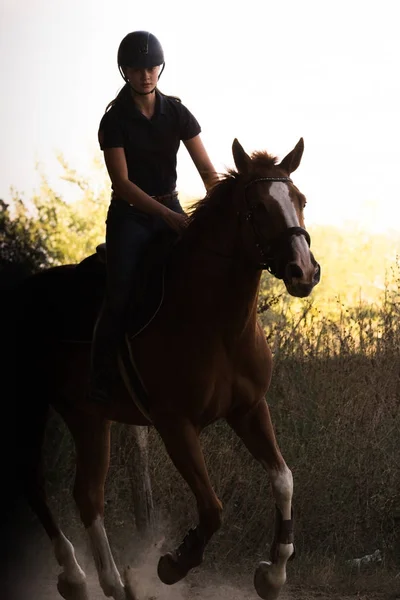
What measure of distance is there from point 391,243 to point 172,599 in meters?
10.1

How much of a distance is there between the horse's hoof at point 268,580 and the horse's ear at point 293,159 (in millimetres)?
2240

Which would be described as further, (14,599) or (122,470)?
(122,470)

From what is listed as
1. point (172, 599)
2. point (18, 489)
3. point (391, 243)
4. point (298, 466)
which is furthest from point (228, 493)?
point (391, 243)

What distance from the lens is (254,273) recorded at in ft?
16.4

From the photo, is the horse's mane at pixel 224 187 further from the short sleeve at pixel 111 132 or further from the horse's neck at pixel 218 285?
the short sleeve at pixel 111 132

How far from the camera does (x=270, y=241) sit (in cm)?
466

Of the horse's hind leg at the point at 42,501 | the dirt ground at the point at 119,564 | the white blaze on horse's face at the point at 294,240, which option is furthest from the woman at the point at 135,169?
the dirt ground at the point at 119,564

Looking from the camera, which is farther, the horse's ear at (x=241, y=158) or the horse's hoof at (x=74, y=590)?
the horse's hoof at (x=74, y=590)

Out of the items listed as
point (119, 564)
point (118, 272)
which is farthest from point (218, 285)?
point (119, 564)

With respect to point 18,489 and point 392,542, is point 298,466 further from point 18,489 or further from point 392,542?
point 18,489

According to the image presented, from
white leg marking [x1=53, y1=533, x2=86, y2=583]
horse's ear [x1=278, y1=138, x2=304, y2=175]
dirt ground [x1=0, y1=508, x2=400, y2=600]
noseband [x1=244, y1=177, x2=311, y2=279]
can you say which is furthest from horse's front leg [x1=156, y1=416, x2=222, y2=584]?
dirt ground [x1=0, y1=508, x2=400, y2=600]


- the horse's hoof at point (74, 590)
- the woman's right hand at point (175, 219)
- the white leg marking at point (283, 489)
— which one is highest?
the woman's right hand at point (175, 219)

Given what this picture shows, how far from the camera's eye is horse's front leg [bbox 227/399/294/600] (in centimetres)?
529

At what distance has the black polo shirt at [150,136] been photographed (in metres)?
5.49
